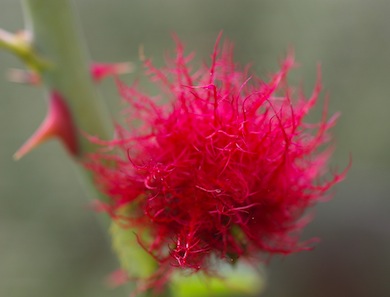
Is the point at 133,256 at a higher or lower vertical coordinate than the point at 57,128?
lower

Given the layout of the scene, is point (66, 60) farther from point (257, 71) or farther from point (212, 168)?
point (257, 71)

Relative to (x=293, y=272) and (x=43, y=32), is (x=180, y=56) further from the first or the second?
(x=293, y=272)

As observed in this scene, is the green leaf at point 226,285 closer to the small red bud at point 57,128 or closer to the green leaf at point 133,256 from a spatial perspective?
the green leaf at point 133,256

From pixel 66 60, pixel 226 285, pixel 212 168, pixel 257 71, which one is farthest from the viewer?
pixel 257 71

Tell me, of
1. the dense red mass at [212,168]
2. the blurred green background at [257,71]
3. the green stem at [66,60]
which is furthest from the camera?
the blurred green background at [257,71]

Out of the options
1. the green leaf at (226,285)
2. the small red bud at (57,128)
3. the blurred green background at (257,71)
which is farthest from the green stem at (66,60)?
the blurred green background at (257,71)

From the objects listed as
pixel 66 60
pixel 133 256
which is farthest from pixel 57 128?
pixel 133 256

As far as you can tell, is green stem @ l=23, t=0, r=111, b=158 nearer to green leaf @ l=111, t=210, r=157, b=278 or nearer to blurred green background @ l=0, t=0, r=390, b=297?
green leaf @ l=111, t=210, r=157, b=278

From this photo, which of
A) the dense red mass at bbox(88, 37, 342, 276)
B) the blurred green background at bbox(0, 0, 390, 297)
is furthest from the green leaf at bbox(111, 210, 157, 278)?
the blurred green background at bbox(0, 0, 390, 297)
